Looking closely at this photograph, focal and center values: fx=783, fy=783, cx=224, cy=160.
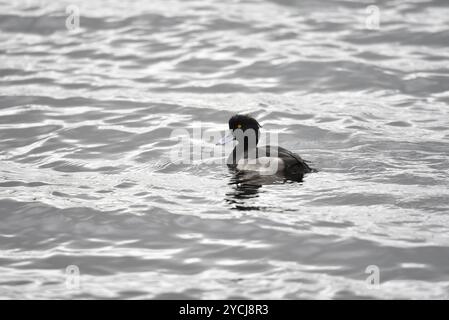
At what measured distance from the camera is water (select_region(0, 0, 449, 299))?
25.9 feet

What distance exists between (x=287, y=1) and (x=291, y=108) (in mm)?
5423

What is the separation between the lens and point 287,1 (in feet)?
59.0

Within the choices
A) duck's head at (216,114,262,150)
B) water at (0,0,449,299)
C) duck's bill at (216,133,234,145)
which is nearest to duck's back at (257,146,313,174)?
water at (0,0,449,299)

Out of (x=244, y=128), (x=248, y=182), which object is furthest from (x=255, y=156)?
(x=244, y=128)

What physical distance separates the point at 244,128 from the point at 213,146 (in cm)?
107

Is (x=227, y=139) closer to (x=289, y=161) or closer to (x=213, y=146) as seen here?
(x=213, y=146)

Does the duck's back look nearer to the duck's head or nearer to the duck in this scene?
the duck

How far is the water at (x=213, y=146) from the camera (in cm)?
789

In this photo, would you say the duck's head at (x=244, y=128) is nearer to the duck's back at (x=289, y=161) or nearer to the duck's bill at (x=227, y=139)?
the duck's bill at (x=227, y=139)

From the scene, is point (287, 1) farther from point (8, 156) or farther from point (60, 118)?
point (8, 156)

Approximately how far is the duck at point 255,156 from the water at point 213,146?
0.64ft

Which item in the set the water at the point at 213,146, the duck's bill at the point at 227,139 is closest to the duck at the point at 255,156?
the duck's bill at the point at 227,139

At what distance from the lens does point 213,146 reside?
11.9 m
